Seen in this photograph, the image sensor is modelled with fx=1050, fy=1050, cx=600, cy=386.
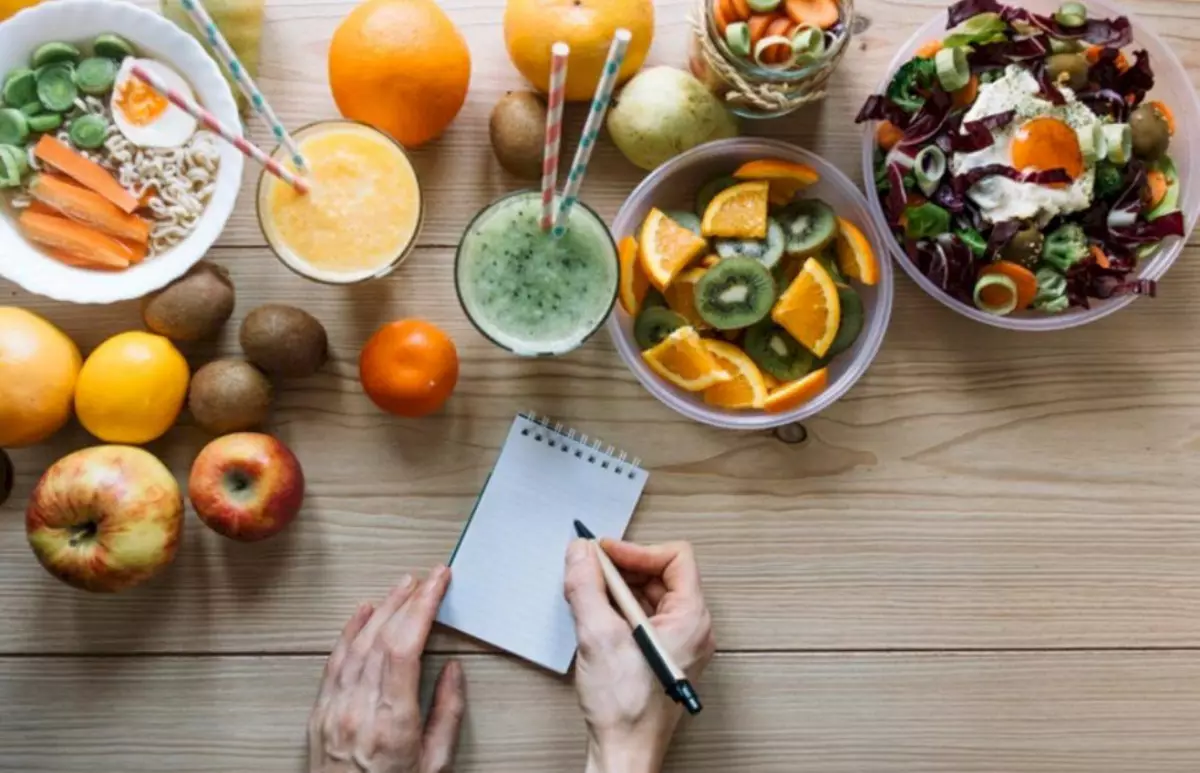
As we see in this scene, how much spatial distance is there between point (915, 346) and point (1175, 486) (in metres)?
0.30

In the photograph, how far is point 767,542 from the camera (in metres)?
1.03

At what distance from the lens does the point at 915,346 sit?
3.40ft

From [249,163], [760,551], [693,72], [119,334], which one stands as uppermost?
[693,72]

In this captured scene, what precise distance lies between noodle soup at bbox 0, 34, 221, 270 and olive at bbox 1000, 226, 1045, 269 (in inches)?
28.4

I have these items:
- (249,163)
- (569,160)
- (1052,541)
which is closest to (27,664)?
(249,163)

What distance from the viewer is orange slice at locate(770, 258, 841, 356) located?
0.96 meters

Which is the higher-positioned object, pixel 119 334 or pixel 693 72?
pixel 693 72

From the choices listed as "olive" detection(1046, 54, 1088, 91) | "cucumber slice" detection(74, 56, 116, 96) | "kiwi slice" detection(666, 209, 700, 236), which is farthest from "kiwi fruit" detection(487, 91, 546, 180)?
"olive" detection(1046, 54, 1088, 91)

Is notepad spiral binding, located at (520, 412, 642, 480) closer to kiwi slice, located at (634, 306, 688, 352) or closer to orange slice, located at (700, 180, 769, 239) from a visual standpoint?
Answer: kiwi slice, located at (634, 306, 688, 352)

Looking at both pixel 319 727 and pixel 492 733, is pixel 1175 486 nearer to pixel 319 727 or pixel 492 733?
pixel 492 733

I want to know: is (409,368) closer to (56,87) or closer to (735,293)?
(735,293)

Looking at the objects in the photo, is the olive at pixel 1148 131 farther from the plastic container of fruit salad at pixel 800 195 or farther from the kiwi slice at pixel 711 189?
the kiwi slice at pixel 711 189

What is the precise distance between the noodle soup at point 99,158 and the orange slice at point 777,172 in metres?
0.48

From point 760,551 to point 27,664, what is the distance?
716 millimetres
